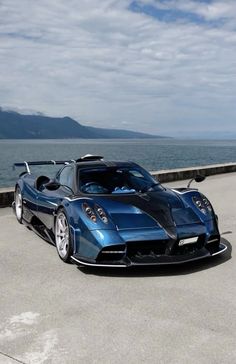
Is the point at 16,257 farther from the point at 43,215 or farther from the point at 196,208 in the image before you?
the point at 196,208

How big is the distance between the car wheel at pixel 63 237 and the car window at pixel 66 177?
0.56 metres

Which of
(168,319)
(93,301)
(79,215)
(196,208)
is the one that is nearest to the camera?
(168,319)

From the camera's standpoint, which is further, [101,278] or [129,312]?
[101,278]

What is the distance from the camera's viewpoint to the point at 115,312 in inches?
159

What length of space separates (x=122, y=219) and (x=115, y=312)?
4.50 feet

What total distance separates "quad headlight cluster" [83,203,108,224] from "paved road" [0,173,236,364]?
0.59 m

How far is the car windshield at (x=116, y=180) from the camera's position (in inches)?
246

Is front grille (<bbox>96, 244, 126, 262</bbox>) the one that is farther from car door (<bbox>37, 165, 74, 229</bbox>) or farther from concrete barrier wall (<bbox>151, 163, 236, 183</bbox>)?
concrete barrier wall (<bbox>151, 163, 236, 183</bbox>)

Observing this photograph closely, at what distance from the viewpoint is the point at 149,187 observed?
21.1 ft

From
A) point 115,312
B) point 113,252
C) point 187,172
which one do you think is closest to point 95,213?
point 113,252

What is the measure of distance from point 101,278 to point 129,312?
3.29 ft

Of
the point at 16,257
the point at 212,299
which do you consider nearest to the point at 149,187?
the point at 16,257

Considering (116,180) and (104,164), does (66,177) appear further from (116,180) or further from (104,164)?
(116,180)

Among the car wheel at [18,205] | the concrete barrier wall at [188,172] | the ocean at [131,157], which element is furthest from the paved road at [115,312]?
the ocean at [131,157]
